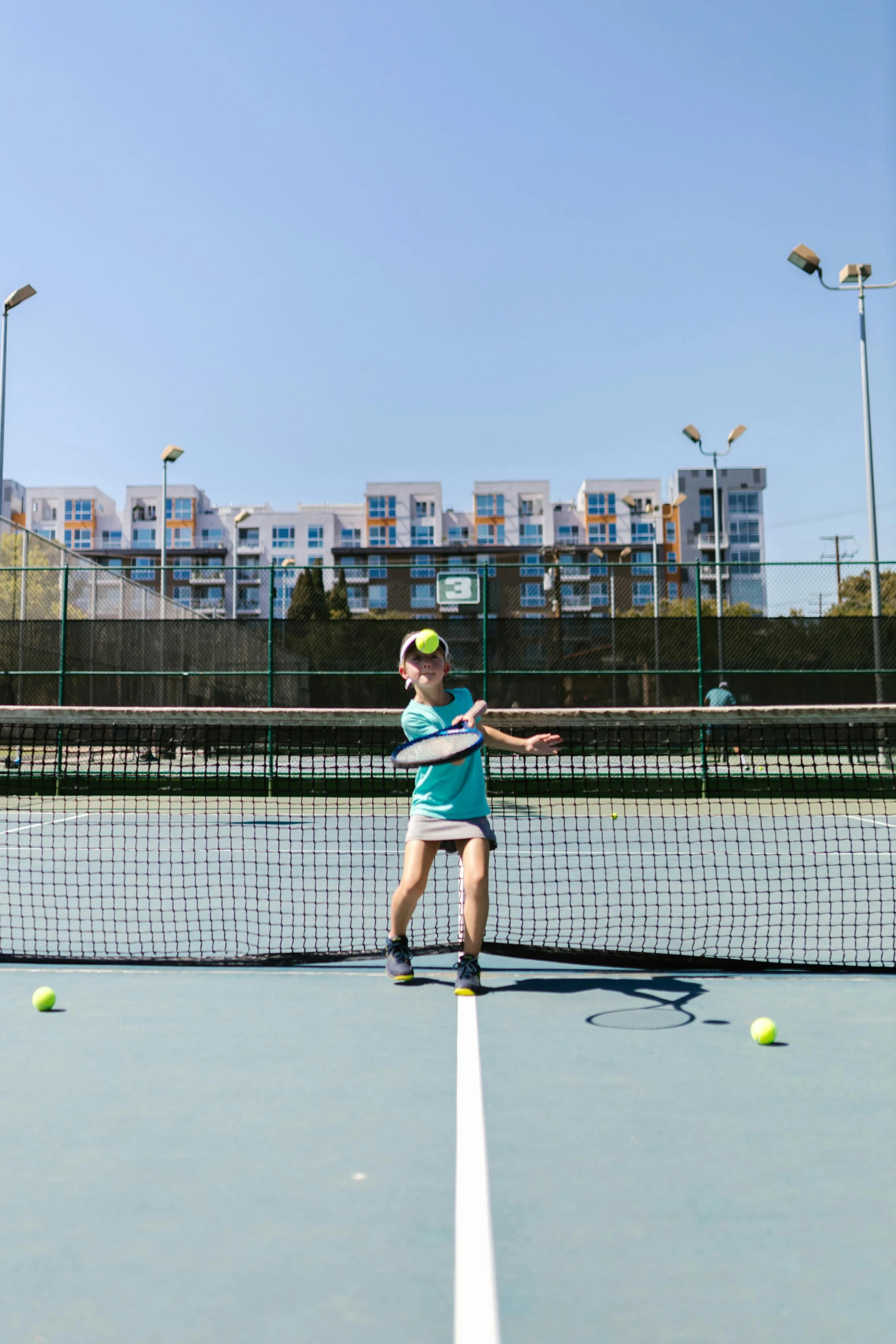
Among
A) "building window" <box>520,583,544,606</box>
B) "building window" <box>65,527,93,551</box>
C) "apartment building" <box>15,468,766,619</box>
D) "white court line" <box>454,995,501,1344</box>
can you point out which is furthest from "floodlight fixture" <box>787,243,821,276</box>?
"building window" <box>65,527,93,551</box>

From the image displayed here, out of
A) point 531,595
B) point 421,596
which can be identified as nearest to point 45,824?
point 421,596

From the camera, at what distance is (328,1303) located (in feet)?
6.61

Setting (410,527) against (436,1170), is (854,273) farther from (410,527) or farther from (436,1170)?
(410,527)

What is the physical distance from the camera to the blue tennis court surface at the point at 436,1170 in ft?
6.57

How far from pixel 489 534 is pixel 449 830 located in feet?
303

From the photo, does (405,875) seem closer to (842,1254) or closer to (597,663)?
(842,1254)

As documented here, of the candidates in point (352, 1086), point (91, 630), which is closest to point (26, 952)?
point (352, 1086)

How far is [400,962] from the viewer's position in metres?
4.62

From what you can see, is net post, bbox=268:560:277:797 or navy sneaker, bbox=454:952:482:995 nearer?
navy sneaker, bbox=454:952:482:995

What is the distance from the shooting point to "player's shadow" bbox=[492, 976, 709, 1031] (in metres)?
4.02

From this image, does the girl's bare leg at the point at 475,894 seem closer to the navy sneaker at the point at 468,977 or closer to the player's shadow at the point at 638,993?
the navy sneaker at the point at 468,977

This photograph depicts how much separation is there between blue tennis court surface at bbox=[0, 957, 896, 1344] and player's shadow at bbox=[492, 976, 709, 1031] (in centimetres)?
3

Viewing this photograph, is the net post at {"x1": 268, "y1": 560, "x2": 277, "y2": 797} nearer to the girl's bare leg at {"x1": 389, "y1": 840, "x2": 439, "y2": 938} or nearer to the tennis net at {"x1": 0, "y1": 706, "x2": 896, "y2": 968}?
the tennis net at {"x1": 0, "y1": 706, "x2": 896, "y2": 968}

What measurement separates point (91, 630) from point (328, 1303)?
607 inches
